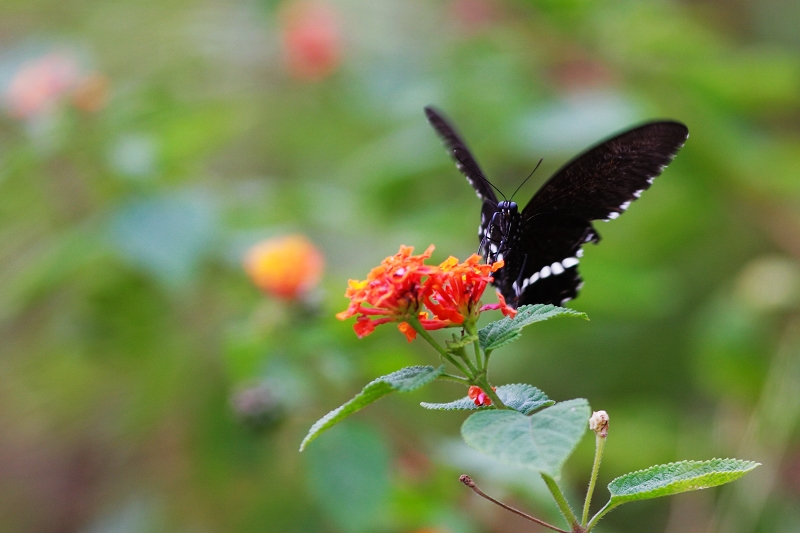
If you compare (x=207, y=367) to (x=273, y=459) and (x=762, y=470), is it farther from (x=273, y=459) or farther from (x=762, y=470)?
(x=762, y=470)

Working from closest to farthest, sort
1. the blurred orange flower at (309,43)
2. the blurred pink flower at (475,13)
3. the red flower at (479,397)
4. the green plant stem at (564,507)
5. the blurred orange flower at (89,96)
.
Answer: the green plant stem at (564,507), the red flower at (479,397), the blurred orange flower at (89,96), the blurred pink flower at (475,13), the blurred orange flower at (309,43)

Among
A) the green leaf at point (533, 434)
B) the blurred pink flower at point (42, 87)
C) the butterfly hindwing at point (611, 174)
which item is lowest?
the green leaf at point (533, 434)

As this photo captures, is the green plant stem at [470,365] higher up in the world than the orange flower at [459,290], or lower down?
lower down

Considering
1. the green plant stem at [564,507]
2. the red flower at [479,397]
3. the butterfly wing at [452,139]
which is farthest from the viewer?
the butterfly wing at [452,139]

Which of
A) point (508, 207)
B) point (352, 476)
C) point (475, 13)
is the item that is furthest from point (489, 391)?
point (475, 13)

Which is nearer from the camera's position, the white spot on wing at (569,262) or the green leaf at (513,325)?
the green leaf at (513,325)

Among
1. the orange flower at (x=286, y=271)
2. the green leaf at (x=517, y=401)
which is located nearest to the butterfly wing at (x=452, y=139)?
the green leaf at (x=517, y=401)

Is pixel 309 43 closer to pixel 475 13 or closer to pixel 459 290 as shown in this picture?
pixel 475 13

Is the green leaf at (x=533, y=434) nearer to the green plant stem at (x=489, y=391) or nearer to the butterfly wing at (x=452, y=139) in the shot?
the green plant stem at (x=489, y=391)
